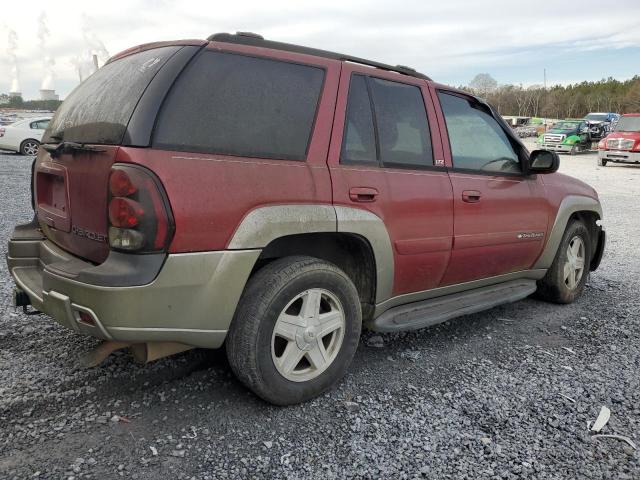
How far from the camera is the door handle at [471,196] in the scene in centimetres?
352

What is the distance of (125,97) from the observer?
2514 millimetres

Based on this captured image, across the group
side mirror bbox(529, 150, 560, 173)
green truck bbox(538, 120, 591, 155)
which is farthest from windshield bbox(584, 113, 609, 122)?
side mirror bbox(529, 150, 560, 173)

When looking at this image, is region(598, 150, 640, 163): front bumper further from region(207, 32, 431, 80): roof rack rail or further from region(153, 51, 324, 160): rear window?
region(153, 51, 324, 160): rear window

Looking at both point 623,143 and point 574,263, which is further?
point 623,143

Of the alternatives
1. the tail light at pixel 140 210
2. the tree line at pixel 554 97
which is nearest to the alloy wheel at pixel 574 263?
the tail light at pixel 140 210

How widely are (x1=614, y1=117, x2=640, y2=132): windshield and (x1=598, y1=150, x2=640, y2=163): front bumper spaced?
1.09m

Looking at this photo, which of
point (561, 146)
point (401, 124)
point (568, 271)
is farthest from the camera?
point (561, 146)

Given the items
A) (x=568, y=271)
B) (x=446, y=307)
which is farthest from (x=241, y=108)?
(x=568, y=271)

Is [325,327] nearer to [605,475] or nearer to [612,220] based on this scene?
[605,475]

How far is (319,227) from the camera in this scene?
274 centimetres

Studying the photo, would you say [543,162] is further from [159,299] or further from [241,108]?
[159,299]

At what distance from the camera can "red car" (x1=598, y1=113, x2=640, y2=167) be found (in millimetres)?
20609

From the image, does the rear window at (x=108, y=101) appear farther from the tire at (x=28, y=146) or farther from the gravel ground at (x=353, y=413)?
the tire at (x=28, y=146)

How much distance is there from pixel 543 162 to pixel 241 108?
258 centimetres
